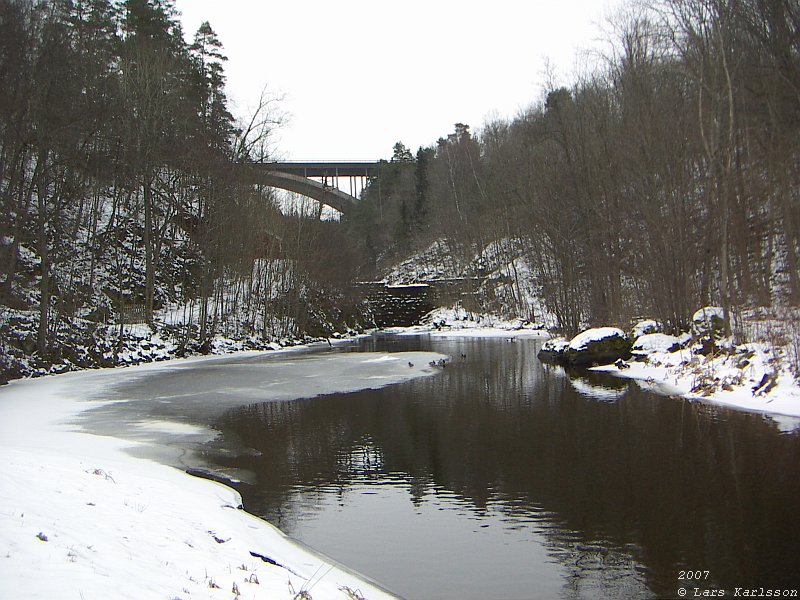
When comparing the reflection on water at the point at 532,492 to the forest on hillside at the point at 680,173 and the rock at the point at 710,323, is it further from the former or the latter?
the forest on hillside at the point at 680,173

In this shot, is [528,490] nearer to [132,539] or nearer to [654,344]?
[132,539]

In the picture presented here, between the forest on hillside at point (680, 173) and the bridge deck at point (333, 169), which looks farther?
the bridge deck at point (333, 169)

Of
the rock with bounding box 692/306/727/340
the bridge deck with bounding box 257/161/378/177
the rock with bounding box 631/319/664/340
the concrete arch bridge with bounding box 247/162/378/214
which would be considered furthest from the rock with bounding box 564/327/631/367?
the bridge deck with bounding box 257/161/378/177

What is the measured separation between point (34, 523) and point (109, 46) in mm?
39037

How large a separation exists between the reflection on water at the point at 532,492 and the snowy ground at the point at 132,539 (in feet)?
2.46

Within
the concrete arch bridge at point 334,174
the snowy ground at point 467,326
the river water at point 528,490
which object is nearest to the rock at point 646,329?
the river water at point 528,490

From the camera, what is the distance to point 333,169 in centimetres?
8944

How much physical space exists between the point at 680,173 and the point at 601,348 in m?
7.24

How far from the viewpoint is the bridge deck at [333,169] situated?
85.1m

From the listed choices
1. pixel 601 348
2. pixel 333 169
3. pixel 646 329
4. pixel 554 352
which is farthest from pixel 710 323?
pixel 333 169

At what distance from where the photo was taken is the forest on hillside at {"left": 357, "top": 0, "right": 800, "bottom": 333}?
76.5 ft

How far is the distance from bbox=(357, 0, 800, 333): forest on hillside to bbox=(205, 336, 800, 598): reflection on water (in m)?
9.78

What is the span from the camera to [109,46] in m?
38.4

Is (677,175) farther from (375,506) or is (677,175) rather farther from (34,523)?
(34,523)
